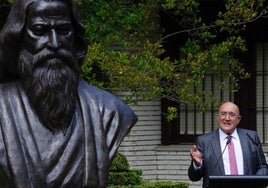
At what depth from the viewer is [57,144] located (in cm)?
650

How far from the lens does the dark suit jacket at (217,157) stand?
1044 centimetres

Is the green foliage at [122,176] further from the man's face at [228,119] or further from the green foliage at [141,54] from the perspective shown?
the man's face at [228,119]

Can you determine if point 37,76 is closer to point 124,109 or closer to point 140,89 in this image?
point 124,109

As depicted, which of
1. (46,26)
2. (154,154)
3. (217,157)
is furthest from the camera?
(154,154)

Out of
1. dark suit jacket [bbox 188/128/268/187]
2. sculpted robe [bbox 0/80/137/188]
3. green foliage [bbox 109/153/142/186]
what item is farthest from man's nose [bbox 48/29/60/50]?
green foliage [bbox 109/153/142/186]

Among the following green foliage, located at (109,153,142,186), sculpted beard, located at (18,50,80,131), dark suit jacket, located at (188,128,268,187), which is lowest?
green foliage, located at (109,153,142,186)

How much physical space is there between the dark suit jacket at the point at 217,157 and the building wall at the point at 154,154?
19.0ft

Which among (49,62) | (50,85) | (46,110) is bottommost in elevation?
(46,110)

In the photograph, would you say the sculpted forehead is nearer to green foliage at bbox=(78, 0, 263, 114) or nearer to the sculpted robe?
the sculpted robe

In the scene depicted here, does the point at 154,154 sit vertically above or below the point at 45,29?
below

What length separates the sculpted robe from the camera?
6.43m

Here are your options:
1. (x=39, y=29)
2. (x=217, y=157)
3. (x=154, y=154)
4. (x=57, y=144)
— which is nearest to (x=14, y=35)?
(x=39, y=29)

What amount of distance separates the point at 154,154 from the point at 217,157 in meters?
6.17

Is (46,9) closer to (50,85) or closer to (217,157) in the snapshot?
(50,85)
